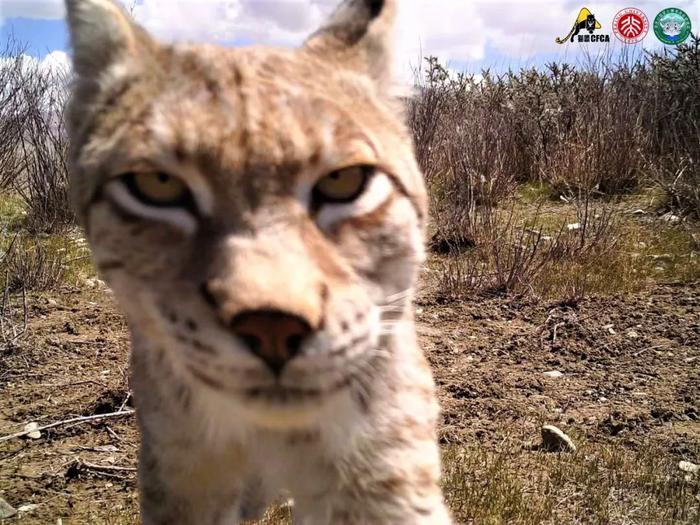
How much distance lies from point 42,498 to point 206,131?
10.6 ft

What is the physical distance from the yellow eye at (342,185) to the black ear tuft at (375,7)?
2.76 feet

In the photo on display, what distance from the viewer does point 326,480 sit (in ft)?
7.94

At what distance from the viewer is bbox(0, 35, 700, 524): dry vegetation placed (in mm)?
4461

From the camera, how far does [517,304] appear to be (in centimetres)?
750

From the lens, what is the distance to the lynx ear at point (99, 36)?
2.46 meters

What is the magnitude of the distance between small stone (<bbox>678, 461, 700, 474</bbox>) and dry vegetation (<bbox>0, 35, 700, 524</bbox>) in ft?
0.22

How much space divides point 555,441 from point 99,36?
12.8ft

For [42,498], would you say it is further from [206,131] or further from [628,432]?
[628,432]

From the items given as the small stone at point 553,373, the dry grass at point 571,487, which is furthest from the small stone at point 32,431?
the small stone at point 553,373

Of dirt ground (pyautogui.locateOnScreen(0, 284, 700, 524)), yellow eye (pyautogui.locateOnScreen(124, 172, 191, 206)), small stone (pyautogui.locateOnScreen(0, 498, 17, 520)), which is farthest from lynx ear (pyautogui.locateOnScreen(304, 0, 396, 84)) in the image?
small stone (pyautogui.locateOnScreen(0, 498, 17, 520))

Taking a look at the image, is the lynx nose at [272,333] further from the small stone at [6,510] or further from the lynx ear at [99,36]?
the small stone at [6,510]

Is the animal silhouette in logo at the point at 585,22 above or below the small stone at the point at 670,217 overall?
above

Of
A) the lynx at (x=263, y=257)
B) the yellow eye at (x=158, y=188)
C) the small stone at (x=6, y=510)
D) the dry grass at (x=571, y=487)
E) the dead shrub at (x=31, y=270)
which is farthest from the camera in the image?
the dead shrub at (x=31, y=270)

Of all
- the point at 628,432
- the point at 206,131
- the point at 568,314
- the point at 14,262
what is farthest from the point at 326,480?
the point at 14,262
